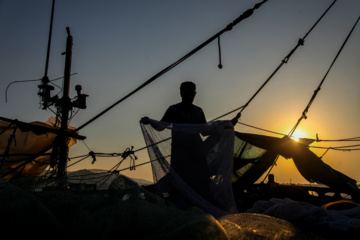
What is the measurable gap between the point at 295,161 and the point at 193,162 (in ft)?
9.32

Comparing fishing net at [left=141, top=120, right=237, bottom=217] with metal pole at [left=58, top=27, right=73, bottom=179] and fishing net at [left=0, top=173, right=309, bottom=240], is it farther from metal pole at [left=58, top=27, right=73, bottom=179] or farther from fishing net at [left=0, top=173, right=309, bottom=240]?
metal pole at [left=58, top=27, right=73, bottom=179]

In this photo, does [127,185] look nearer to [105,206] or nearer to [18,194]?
[105,206]

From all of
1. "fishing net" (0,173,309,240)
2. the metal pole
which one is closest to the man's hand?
"fishing net" (0,173,309,240)

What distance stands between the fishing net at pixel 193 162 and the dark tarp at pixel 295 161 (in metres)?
2.46

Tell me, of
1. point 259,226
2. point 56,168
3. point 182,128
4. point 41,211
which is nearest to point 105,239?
point 41,211

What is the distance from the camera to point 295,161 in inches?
200

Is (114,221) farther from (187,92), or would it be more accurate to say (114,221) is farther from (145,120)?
(187,92)

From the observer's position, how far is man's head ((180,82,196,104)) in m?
3.84

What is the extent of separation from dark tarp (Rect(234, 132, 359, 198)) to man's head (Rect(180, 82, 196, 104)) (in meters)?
2.22

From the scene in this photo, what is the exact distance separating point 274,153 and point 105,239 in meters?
4.82

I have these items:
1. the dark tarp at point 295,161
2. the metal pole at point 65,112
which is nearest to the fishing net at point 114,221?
the dark tarp at point 295,161

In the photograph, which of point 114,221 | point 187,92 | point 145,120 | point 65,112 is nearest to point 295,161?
point 187,92

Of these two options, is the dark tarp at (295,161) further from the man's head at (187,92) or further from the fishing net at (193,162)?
the fishing net at (193,162)

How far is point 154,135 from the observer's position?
11.1ft
